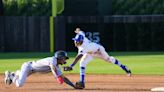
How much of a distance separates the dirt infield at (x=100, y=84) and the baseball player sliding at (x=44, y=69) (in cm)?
25

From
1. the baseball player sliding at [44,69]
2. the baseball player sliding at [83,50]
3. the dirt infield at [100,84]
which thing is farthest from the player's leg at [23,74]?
the baseball player sliding at [83,50]

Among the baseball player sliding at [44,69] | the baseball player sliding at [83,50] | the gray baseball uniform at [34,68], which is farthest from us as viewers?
the baseball player sliding at [83,50]

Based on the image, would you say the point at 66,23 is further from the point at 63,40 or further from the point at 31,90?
the point at 31,90

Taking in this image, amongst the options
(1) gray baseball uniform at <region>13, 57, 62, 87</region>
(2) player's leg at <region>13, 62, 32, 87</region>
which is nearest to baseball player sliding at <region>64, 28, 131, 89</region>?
(1) gray baseball uniform at <region>13, 57, 62, 87</region>

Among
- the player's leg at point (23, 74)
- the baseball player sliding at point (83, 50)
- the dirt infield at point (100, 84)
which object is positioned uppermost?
the baseball player sliding at point (83, 50)

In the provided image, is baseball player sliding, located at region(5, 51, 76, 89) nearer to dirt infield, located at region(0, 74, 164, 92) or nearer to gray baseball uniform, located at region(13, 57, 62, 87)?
gray baseball uniform, located at region(13, 57, 62, 87)

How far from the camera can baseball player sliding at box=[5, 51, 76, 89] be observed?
551 inches

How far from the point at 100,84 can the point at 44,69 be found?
7.38ft

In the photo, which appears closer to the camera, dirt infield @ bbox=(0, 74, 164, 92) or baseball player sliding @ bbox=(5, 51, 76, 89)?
→ baseball player sliding @ bbox=(5, 51, 76, 89)

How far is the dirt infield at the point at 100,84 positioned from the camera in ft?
48.1

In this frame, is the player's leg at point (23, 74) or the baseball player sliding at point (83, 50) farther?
the baseball player sliding at point (83, 50)

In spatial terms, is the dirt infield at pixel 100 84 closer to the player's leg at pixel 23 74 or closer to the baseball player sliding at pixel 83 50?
the player's leg at pixel 23 74

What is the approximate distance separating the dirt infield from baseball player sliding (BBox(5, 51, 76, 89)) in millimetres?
248

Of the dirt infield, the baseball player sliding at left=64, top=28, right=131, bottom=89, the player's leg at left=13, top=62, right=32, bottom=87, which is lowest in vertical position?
the dirt infield
